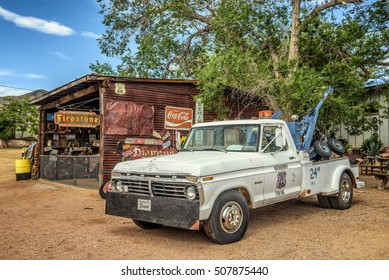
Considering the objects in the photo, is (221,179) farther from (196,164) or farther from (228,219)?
(228,219)

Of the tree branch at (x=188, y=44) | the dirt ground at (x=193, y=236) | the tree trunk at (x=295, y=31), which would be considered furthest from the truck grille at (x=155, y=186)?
the tree branch at (x=188, y=44)

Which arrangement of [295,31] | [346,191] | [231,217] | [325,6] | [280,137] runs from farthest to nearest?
1. [325,6]
2. [295,31]
3. [346,191]
4. [280,137]
5. [231,217]

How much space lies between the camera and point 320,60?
13.3m

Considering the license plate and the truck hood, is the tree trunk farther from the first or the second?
the license plate

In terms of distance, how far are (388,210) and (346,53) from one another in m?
6.57

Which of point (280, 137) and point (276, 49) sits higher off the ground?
point (276, 49)

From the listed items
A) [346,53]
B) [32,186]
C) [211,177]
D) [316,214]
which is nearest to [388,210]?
[316,214]

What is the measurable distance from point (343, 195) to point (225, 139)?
11.2 feet

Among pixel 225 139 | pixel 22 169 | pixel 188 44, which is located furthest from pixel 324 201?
pixel 22 169

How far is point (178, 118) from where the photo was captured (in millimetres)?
13016

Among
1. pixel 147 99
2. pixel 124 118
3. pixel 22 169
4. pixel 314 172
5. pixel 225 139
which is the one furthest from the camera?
pixel 22 169

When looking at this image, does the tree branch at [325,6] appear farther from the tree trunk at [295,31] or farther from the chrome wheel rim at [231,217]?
the chrome wheel rim at [231,217]

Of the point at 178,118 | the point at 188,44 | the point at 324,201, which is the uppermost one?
the point at 188,44

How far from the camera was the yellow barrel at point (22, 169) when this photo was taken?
1509cm
